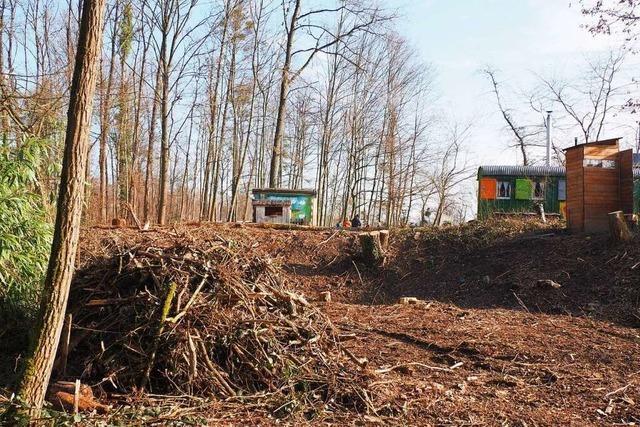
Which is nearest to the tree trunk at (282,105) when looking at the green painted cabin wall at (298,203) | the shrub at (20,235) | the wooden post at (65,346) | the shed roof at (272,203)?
the green painted cabin wall at (298,203)

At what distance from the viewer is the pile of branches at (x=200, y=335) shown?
4203 mm

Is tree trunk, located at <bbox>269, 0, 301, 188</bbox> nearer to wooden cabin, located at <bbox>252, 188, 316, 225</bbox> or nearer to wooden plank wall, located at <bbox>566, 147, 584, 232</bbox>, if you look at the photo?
wooden cabin, located at <bbox>252, 188, 316, 225</bbox>

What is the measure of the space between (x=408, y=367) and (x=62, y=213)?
3.46 m

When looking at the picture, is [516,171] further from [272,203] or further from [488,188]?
[272,203]

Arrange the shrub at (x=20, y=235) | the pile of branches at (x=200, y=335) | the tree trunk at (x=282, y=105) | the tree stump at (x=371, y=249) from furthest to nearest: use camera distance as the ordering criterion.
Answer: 1. the tree trunk at (x=282, y=105)
2. the tree stump at (x=371, y=249)
3. the shrub at (x=20, y=235)
4. the pile of branches at (x=200, y=335)

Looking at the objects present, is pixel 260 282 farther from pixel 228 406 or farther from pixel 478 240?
pixel 478 240

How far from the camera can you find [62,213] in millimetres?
3262

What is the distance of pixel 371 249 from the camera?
1186 cm

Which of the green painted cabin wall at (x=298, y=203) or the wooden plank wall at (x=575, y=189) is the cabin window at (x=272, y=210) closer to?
the green painted cabin wall at (x=298, y=203)

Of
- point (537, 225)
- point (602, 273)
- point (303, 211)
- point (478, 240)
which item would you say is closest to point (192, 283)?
point (602, 273)

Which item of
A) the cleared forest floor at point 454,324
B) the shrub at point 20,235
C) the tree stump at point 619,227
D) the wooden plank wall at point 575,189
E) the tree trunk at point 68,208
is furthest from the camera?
the wooden plank wall at point 575,189

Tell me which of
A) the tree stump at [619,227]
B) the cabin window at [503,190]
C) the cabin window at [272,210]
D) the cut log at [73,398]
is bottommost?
the cut log at [73,398]

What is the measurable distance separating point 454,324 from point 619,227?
4604 mm

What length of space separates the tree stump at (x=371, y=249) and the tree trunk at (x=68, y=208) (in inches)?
353
